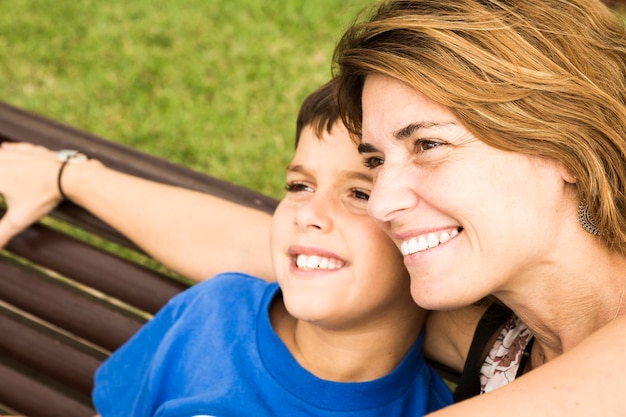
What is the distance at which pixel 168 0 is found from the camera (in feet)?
20.6

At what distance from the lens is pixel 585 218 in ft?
6.77

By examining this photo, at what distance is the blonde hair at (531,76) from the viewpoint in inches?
77.2

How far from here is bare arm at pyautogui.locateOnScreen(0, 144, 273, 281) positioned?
284 cm

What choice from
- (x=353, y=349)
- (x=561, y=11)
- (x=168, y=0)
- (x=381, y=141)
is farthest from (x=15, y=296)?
(x=168, y=0)

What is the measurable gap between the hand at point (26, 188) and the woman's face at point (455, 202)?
1332 millimetres

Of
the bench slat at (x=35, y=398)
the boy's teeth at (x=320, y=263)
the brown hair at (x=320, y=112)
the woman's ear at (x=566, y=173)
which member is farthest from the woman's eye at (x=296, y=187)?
the bench slat at (x=35, y=398)

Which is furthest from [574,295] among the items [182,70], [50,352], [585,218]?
[182,70]

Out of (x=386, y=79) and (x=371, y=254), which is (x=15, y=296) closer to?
(x=371, y=254)

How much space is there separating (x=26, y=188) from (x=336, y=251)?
125 cm

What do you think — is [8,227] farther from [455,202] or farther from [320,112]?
[455,202]

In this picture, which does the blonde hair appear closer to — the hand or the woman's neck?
the woman's neck

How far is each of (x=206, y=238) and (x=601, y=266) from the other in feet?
4.05

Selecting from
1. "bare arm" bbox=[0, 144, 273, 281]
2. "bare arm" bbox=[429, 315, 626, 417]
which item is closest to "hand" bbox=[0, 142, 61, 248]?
"bare arm" bbox=[0, 144, 273, 281]

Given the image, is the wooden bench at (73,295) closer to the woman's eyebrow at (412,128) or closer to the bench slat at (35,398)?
the bench slat at (35,398)
